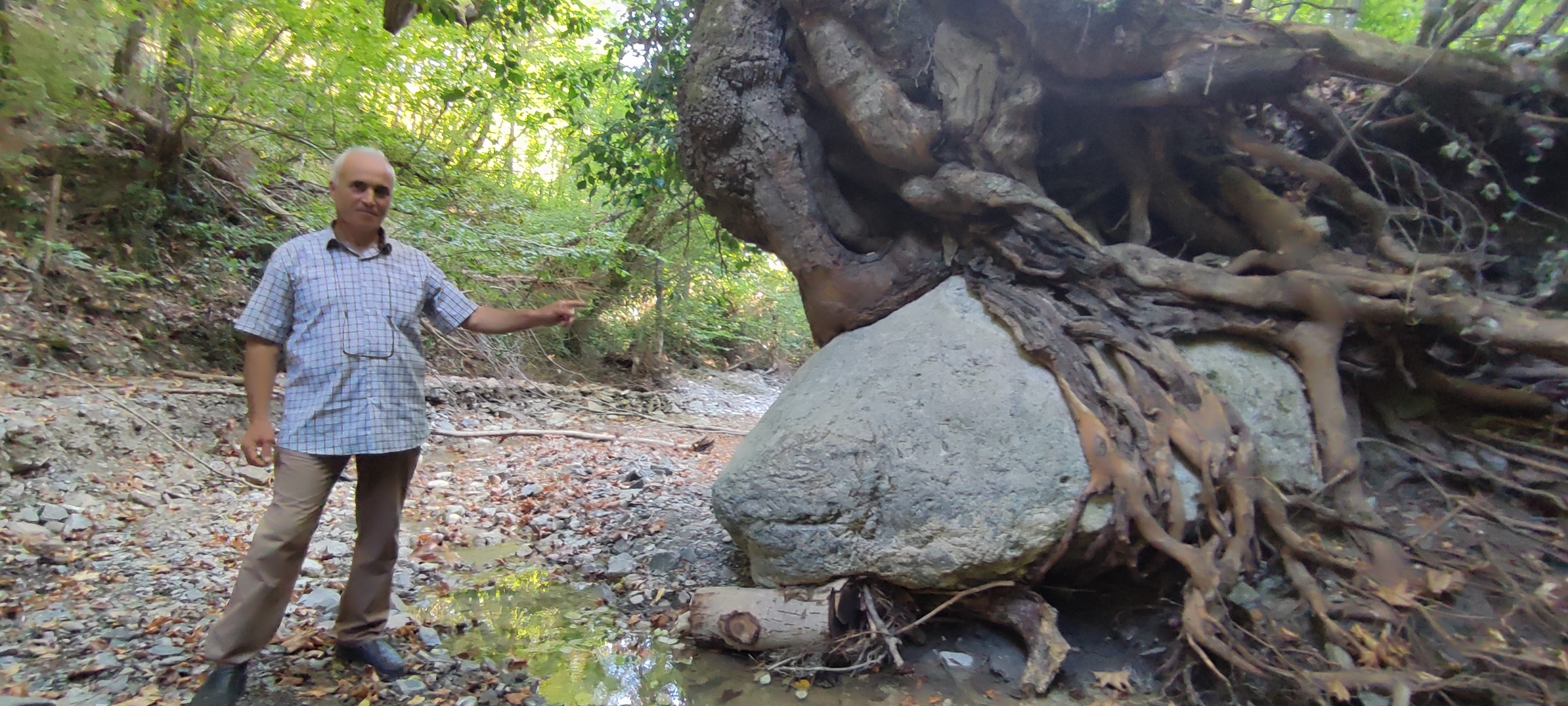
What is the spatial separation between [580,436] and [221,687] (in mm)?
4995

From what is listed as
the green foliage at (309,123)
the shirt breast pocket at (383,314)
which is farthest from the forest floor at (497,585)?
the green foliage at (309,123)

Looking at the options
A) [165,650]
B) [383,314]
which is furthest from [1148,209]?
[165,650]

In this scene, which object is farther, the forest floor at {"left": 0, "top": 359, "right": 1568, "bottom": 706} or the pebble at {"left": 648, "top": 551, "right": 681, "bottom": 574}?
the pebble at {"left": 648, "top": 551, "right": 681, "bottom": 574}

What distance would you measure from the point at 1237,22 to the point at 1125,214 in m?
1.06

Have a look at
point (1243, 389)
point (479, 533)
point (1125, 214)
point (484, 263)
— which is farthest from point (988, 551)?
point (484, 263)

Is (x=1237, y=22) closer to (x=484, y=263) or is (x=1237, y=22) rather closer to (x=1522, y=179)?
(x=1522, y=179)

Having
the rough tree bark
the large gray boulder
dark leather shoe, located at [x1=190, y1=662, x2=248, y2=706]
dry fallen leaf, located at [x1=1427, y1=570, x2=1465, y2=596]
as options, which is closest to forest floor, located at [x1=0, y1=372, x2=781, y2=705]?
dark leather shoe, located at [x1=190, y1=662, x2=248, y2=706]

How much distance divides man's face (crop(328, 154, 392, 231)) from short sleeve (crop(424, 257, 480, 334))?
29 cm

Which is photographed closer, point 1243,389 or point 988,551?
point 988,551

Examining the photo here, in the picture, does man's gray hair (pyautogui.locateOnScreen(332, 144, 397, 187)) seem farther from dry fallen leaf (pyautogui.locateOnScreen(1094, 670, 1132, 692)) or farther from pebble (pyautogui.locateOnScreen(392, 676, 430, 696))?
dry fallen leaf (pyautogui.locateOnScreen(1094, 670, 1132, 692))

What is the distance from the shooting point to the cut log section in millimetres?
3072

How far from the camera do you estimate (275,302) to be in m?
2.42

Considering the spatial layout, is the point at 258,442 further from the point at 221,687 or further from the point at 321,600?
the point at 321,600

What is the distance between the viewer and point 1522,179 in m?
3.55
